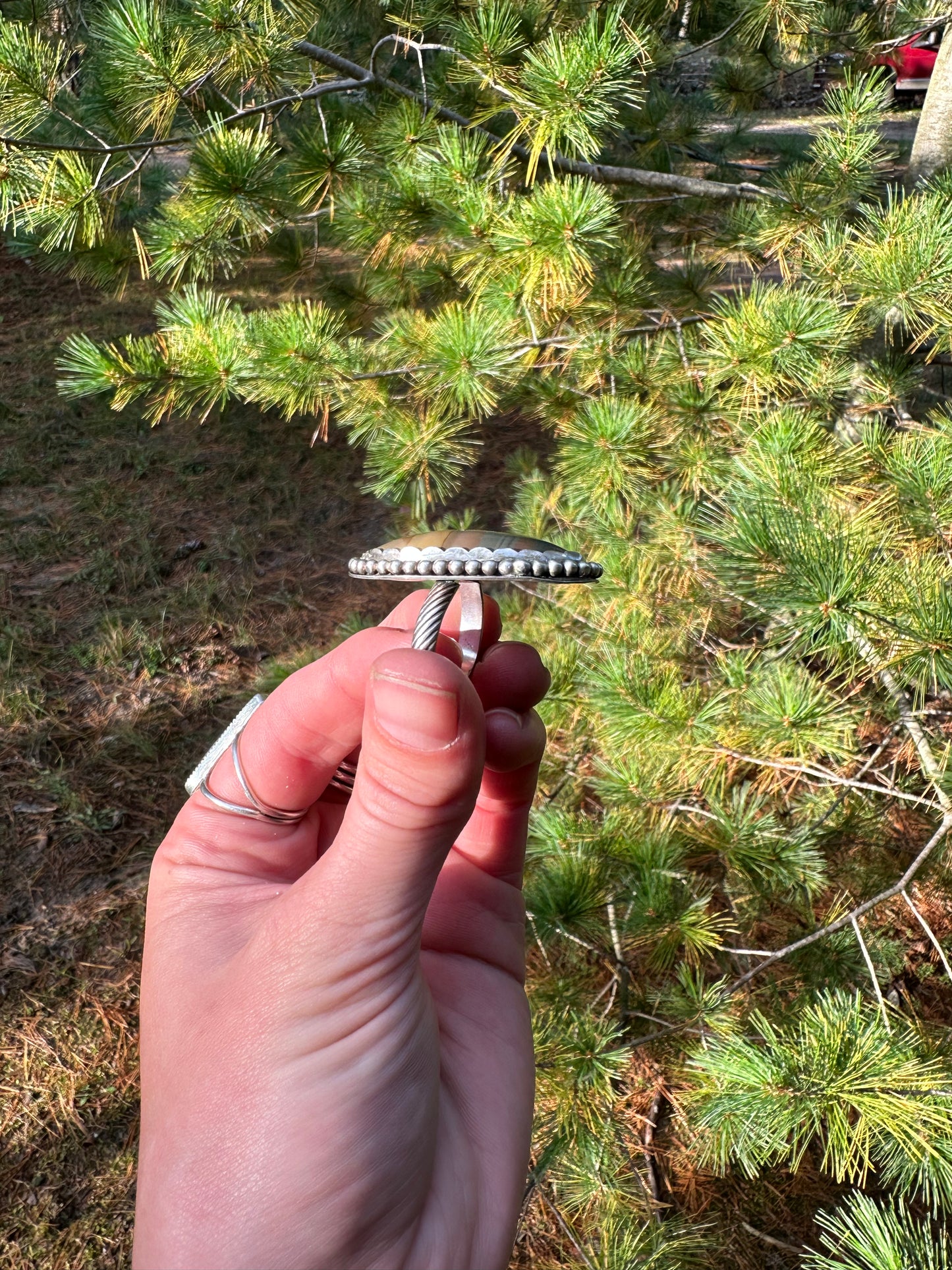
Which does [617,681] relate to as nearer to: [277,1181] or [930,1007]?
[277,1181]

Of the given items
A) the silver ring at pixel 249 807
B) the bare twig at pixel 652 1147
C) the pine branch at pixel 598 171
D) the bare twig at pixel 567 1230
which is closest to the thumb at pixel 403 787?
the silver ring at pixel 249 807

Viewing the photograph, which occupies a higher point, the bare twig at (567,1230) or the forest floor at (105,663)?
the bare twig at (567,1230)

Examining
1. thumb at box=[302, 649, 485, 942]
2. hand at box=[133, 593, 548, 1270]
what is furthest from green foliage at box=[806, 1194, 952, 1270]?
thumb at box=[302, 649, 485, 942]

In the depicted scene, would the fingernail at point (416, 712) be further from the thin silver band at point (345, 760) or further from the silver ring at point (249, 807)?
the silver ring at point (249, 807)

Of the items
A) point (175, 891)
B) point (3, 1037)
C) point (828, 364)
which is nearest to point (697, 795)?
point (828, 364)

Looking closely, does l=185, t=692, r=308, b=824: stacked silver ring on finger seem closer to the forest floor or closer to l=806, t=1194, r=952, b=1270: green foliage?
l=806, t=1194, r=952, b=1270: green foliage

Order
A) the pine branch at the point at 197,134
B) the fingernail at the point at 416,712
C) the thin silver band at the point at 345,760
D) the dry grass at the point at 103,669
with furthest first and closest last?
the dry grass at the point at 103,669 < the pine branch at the point at 197,134 < the thin silver band at the point at 345,760 < the fingernail at the point at 416,712

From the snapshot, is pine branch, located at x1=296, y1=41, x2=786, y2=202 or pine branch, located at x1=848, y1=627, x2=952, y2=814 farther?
pine branch, located at x1=296, y1=41, x2=786, y2=202
